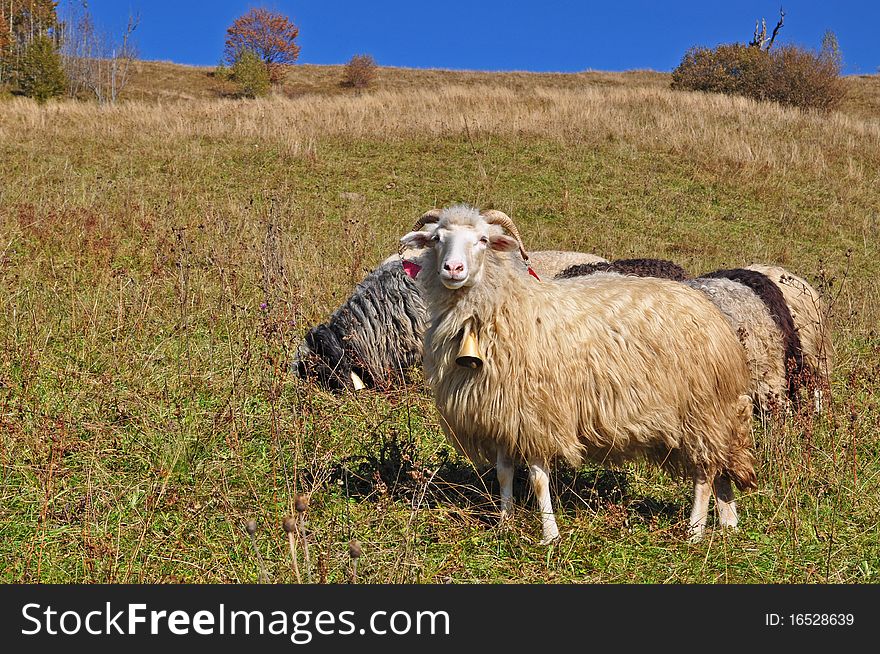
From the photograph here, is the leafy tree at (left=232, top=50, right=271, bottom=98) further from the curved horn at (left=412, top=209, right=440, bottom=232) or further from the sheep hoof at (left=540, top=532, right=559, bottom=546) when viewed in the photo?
the sheep hoof at (left=540, top=532, right=559, bottom=546)

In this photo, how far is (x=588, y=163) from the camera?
18.2 metres

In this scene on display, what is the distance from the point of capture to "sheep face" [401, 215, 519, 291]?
3.90 meters

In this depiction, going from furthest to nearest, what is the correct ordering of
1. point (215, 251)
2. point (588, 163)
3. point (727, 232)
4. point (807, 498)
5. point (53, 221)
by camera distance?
point (588, 163)
point (727, 232)
point (53, 221)
point (215, 251)
point (807, 498)

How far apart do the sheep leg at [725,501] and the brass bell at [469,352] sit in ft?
5.25

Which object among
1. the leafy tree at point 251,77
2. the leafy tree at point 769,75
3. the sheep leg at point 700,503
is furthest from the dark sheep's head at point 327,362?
the leafy tree at point 251,77

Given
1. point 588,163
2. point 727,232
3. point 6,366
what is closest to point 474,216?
point 6,366

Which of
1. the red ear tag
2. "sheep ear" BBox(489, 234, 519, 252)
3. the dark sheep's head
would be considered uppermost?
"sheep ear" BBox(489, 234, 519, 252)

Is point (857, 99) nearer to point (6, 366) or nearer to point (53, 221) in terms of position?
point (53, 221)

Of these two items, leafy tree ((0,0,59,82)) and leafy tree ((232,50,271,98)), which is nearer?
leafy tree ((0,0,59,82))

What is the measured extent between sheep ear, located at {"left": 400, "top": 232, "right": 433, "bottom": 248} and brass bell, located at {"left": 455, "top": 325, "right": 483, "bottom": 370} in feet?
1.73

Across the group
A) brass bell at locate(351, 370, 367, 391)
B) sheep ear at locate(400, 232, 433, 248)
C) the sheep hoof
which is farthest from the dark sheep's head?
the sheep hoof

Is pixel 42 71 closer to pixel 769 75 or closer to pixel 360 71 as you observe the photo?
pixel 360 71

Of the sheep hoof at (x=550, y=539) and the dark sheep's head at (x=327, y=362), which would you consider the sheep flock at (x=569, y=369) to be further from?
the dark sheep's head at (x=327, y=362)

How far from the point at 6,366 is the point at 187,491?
99.6 inches
